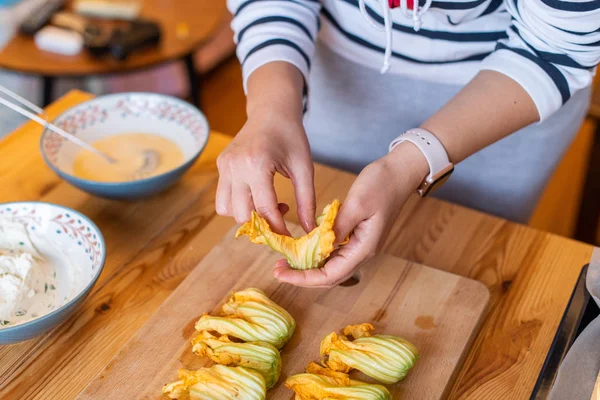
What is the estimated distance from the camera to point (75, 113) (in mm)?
1303

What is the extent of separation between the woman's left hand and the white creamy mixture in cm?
37

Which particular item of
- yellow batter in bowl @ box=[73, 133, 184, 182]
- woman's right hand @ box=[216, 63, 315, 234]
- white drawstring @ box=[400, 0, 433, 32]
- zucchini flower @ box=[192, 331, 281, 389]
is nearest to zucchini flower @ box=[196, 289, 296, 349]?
zucchini flower @ box=[192, 331, 281, 389]

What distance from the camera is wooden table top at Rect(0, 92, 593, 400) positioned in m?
0.93

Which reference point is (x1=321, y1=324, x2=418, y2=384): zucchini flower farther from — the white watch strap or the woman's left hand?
the white watch strap

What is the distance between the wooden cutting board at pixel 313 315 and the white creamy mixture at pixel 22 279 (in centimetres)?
17

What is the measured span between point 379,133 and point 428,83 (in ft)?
0.59

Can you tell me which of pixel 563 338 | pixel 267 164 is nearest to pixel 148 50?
pixel 267 164

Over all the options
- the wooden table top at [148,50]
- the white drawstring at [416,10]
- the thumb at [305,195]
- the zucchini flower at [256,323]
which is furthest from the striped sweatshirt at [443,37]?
the wooden table top at [148,50]

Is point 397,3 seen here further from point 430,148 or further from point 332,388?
point 332,388

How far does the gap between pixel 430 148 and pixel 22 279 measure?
0.67 m

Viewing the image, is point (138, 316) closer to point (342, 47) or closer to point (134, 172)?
point (134, 172)

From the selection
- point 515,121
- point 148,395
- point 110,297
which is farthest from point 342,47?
point 148,395

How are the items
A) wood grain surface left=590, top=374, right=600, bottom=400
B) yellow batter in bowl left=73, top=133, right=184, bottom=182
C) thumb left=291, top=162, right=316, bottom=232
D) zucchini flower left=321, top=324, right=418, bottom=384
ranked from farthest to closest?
yellow batter in bowl left=73, top=133, right=184, bottom=182 < thumb left=291, top=162, right=316, bottom=232 < zucchini flower left=321, top=324, right=418, bottom=384 < wood grain surface left=590, top=374, right=600, bottom=400

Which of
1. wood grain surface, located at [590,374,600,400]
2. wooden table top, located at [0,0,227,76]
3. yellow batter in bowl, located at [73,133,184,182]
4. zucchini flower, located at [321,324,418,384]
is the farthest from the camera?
wooden table top, located at [0,0,227,76]
